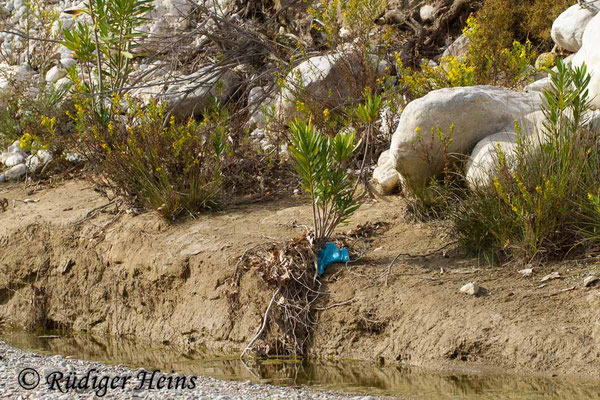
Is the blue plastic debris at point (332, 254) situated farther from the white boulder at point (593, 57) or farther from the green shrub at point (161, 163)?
the white boulder at point (593, 57)

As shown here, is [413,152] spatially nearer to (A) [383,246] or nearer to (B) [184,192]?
(A) [383,246]

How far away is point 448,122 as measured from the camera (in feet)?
21.7

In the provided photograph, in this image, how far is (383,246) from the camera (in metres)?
6.63

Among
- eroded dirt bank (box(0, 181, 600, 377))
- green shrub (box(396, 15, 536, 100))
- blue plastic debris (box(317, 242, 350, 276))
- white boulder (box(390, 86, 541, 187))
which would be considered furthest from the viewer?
green shrub (box(396, 15, 536, 100))

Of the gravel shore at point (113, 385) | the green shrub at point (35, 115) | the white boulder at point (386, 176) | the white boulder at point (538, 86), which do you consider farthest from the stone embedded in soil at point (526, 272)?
the green shrub at point (35, 115)

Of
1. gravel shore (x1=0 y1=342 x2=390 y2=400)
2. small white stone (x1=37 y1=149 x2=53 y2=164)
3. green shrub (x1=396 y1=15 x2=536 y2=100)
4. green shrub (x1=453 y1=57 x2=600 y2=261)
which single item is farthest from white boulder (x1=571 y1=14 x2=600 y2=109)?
small white stone (x1=37 y1=149 x2=53 y2=164)

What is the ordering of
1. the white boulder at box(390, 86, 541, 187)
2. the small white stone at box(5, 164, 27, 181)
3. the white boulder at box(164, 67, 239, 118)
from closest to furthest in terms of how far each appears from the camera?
the white boulder at box(390, 86, 541, 187) → the white boulder at box(164, 67, 239, 118) → the small white stone at box(5, 164, 27, 181)

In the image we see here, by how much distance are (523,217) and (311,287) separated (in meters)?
1.63

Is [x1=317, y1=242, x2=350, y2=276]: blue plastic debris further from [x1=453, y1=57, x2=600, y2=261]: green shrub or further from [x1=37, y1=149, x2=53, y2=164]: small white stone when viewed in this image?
[x1=37, y1=149, x2=53, y2=164]: small white stone

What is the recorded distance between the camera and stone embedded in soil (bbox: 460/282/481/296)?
559 cm

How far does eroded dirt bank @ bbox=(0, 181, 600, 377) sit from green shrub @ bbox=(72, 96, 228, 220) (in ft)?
0.77

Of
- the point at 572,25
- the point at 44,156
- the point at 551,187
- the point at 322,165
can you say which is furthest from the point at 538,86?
the point at 44,156

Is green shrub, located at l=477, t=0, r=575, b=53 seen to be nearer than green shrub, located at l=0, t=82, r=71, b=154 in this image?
Yes

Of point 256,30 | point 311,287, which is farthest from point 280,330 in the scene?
point 256,30
